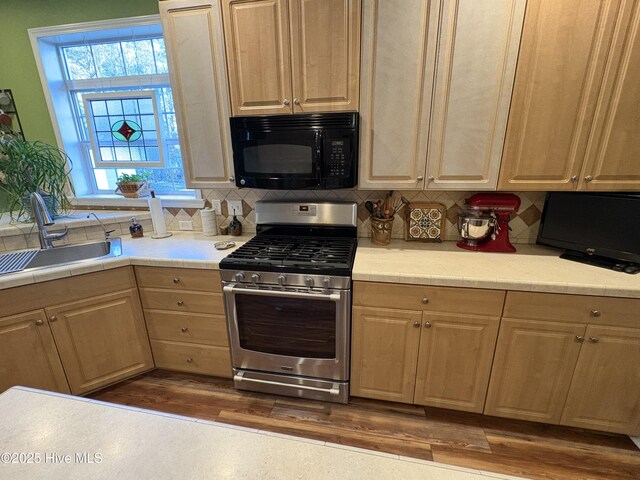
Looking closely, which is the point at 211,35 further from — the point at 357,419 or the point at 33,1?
the point at 357,419

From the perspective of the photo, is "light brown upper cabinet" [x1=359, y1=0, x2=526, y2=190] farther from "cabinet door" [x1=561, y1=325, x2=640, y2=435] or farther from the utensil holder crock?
"cabinet door" [x1=561, y1=325, x2=640, y2=435]

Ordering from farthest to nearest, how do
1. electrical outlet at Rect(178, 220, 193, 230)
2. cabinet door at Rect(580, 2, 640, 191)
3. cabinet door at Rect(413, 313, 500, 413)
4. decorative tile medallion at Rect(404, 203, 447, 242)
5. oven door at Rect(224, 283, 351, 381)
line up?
electrical outlet at Rect(178, 220, 193, 230) < decorative tile medallion at Rect(404, 203, 447, 242) < oven door at Rect(224, 283, 351, 381) < cabinet door at Rect(413, 313, 500, 413) < cabinet door at Rect(580, 2, 640, 191)

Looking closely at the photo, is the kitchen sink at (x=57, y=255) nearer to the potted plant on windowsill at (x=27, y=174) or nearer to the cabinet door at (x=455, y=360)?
the potted plant on windowsill at (x=27, y=174)

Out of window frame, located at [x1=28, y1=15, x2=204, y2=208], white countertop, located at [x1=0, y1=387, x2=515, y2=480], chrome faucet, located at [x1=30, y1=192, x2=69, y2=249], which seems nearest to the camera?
white countertop, located at [x1=0, y1=387, x2=515, y2=480]

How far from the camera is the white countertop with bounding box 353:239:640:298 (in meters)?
Result: 1.40

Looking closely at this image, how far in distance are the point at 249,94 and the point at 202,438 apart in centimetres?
169

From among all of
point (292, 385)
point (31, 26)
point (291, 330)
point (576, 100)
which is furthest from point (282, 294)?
point (31, 26)

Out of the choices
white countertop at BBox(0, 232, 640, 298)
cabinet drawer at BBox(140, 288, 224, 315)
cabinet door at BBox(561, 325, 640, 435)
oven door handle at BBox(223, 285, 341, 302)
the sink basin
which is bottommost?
cabinet door at BBox(561, 325, 640, 435)

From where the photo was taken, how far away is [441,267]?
1613 mm

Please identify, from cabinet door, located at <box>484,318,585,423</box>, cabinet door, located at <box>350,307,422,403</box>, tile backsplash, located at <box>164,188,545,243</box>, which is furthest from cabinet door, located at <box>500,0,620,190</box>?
cabinet door, located at <box>350,307,422,403</box>

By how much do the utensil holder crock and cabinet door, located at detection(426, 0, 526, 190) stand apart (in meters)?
0.36

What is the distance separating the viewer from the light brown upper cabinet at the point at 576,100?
1360 mm

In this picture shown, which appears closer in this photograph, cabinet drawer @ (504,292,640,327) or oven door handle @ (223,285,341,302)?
cabinet drawer @ (504,292,640,327)

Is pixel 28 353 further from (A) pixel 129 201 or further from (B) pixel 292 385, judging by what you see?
(B) pixel 292 385
